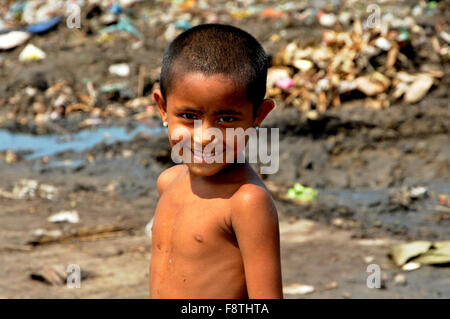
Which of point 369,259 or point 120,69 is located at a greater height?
point 369,259

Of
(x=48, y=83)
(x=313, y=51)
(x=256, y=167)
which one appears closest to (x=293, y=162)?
(x=256, y=167)

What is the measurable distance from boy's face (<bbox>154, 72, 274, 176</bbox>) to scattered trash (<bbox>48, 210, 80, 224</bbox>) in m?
2.66

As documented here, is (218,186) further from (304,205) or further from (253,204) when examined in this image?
(304,205)

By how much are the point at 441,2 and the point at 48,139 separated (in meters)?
5.32

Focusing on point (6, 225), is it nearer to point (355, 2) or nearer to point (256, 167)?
point (256, 167)

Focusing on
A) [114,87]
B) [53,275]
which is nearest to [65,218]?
[53,275]

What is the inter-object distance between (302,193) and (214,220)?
10.7 ft

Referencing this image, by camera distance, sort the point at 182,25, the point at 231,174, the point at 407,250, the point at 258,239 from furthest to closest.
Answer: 1. the point at 182,25
2. the point at 407,250
3. the point at 231,174
4. the point at 258,239

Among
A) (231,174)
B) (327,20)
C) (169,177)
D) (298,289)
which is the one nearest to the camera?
(231,174)

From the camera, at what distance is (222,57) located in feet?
5.34

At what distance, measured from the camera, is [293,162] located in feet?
18.1

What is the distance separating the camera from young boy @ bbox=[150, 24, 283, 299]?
64.0 inches

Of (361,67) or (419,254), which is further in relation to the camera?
(361,67)

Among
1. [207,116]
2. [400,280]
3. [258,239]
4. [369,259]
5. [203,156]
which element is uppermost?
[207,116]
